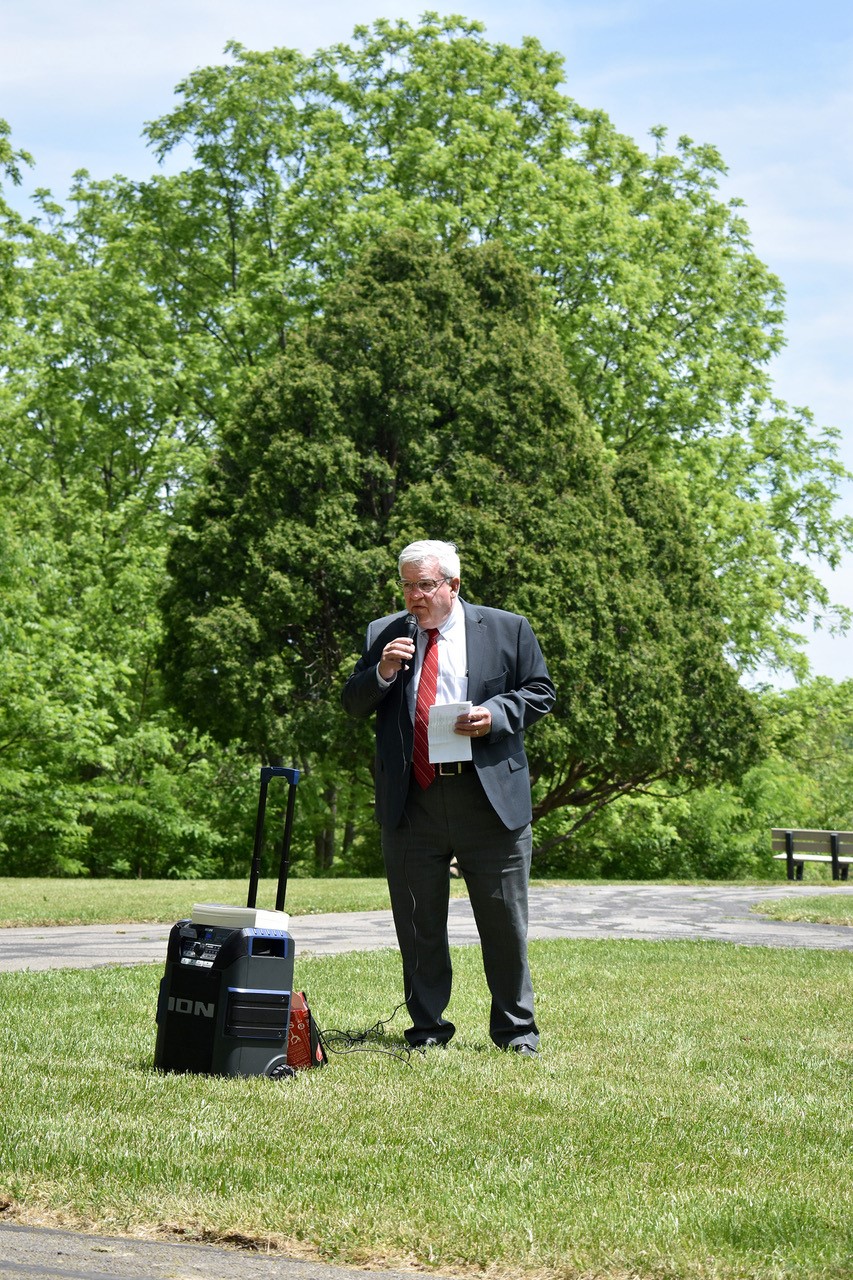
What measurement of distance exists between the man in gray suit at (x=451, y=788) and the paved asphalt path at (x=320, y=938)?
2.90 metres

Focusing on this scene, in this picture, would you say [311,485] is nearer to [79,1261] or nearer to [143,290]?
[143,290]

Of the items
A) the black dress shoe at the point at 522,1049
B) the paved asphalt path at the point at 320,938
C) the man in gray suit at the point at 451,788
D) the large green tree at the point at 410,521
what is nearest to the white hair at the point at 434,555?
the man in gray suit at the point at 451,788

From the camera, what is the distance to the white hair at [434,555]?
6.36 meters

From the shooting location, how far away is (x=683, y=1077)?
5934 millimetres

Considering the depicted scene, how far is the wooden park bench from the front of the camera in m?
24.0

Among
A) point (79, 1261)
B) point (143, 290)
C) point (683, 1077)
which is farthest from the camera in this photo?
point (143, 290)

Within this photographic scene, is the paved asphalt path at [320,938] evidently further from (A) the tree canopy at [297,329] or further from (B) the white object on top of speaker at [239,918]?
(A) the tree canopy at [297,329]

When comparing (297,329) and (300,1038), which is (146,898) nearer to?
(300,1038)

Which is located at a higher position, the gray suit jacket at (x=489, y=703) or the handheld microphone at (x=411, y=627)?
the handheld microphone at (x=411, y=627)

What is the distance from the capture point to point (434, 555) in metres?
6.40

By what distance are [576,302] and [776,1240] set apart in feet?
91.6

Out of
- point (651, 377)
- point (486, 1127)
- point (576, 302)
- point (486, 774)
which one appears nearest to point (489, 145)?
point (576, 302)

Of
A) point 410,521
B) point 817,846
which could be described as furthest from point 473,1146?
point 817,846

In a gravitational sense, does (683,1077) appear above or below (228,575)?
below
